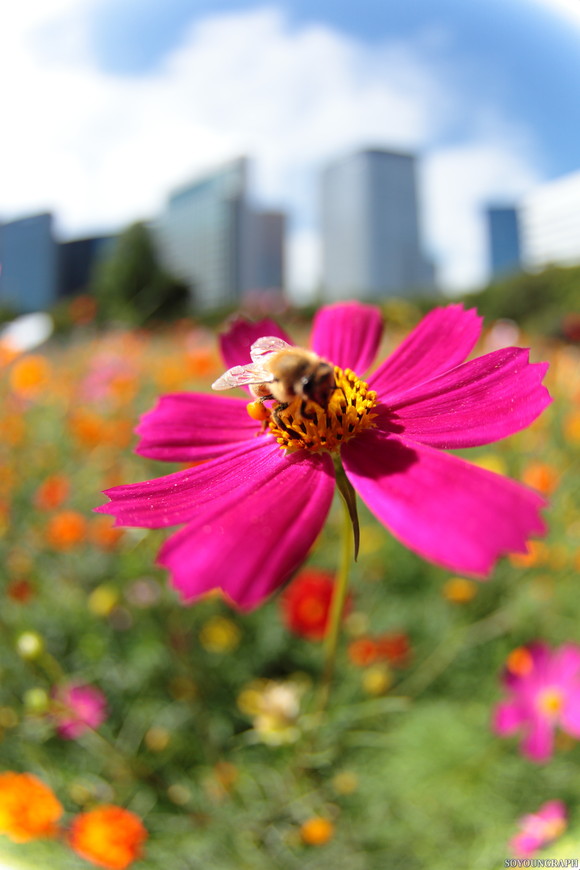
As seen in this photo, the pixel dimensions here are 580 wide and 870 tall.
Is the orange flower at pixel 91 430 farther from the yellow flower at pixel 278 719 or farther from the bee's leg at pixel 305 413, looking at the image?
the bee's leg at pixel 305 413

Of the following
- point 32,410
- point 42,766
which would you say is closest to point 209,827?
point 42,766

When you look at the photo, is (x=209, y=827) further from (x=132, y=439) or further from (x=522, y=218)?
(x=522, y=218)

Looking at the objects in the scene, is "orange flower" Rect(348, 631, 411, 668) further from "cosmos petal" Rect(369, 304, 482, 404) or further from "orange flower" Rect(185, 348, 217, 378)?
"cosmos petal" Rect(369, 304, 482, 404)

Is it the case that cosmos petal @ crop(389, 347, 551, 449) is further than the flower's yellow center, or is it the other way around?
the flower's yellow center

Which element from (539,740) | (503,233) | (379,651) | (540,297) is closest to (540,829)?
(539,740)

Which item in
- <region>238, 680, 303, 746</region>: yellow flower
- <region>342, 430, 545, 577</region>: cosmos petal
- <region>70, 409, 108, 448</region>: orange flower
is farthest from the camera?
<region>70, 409, 108, 448</region>: orange flower

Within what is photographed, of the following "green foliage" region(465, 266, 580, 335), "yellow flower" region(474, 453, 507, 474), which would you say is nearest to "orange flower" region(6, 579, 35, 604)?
"yellow flower" region(474, 453, 507, 474)
